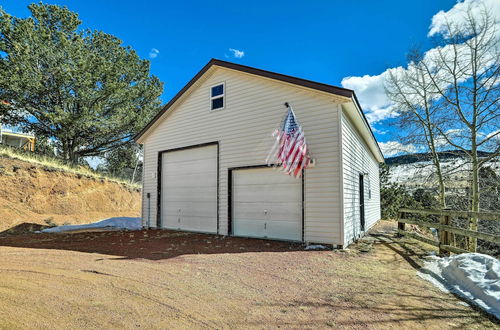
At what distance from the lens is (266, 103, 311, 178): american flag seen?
691 centimetres

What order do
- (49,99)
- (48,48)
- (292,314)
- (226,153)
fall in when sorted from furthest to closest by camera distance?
(49,99)
(48,48)
(226,153)
(292,314)

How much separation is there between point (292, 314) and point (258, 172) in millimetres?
5361

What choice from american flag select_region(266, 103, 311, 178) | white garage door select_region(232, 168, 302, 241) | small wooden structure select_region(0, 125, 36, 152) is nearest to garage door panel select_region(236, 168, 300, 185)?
white garage door select_region(232, 168, 302, 241)

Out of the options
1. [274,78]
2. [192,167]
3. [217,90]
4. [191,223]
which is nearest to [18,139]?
[192,167]

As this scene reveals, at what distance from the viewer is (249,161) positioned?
829cm

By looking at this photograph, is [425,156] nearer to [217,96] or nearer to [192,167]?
[217,96]

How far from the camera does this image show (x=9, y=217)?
1026cm

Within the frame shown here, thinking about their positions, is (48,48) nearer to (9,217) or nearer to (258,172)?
(9,217)

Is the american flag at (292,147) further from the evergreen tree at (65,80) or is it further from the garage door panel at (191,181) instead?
the evergreen tree at (65,80)

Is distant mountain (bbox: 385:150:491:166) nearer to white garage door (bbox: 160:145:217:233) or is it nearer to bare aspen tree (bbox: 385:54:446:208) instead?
bare aspen tree (bbox: 385:54:446:208)

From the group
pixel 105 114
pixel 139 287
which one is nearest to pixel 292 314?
pixel 139 287

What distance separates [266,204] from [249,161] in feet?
4.59

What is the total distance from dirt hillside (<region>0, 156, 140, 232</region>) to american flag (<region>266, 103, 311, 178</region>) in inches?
407

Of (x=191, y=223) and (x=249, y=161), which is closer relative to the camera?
(x=249, y=161)
